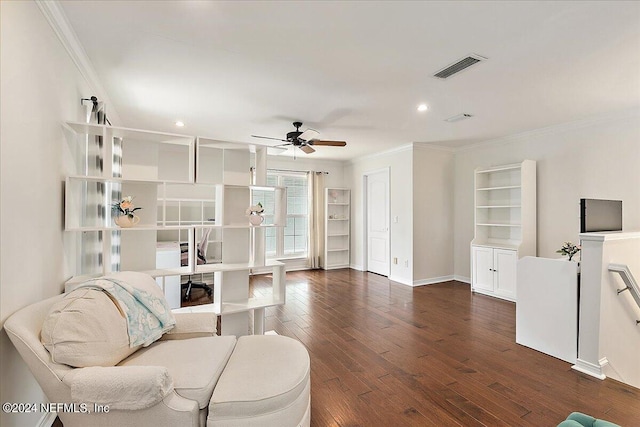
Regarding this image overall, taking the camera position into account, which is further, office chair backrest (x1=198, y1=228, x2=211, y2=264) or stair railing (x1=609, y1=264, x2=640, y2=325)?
office chair backrest (x1=198, y1=228, x2=211, y2=264)

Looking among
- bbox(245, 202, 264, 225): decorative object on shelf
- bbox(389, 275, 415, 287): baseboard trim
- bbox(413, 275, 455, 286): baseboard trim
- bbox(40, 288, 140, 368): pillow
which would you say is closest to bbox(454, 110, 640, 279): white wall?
bbox(413, 275, 455, 286): baseboard trim

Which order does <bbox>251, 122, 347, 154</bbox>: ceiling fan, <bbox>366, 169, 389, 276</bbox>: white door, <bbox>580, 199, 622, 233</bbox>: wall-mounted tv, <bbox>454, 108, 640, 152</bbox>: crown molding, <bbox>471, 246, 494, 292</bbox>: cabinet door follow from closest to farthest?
<bbox>580, 199, 622, 233</bbox>: wall-mounted tv
<bbox>454, 108, 640, 152</bbox>: crown molding
<bbox>251, 122, 347, 154</bbox>: ceiling fan
<bbox>471, 246, 494, 292</bbox>: cabinet door
<bbox>366, 169, 389, 276</bbox>: white door

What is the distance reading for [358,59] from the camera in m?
2.42

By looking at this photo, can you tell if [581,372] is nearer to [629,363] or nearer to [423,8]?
[629,363]

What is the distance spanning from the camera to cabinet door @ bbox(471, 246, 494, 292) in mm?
4637

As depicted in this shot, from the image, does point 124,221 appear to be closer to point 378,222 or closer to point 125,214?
point 125,214

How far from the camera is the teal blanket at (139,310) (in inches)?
65.9

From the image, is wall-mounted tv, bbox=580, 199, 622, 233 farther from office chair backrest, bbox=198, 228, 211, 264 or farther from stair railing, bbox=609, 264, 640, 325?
office chair backrest, bbox=198, 228, 211, 264

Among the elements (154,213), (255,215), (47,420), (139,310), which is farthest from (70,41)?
(47,420)

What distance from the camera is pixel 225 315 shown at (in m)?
2.78

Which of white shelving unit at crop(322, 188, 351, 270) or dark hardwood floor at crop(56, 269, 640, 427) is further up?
white shelving unit at crop(322, 188, 351, 270)

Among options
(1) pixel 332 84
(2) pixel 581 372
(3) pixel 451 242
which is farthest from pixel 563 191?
(1) pixel 332 84

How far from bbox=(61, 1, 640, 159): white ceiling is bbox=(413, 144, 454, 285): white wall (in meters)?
1.51

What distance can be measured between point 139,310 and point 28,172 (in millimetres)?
969
